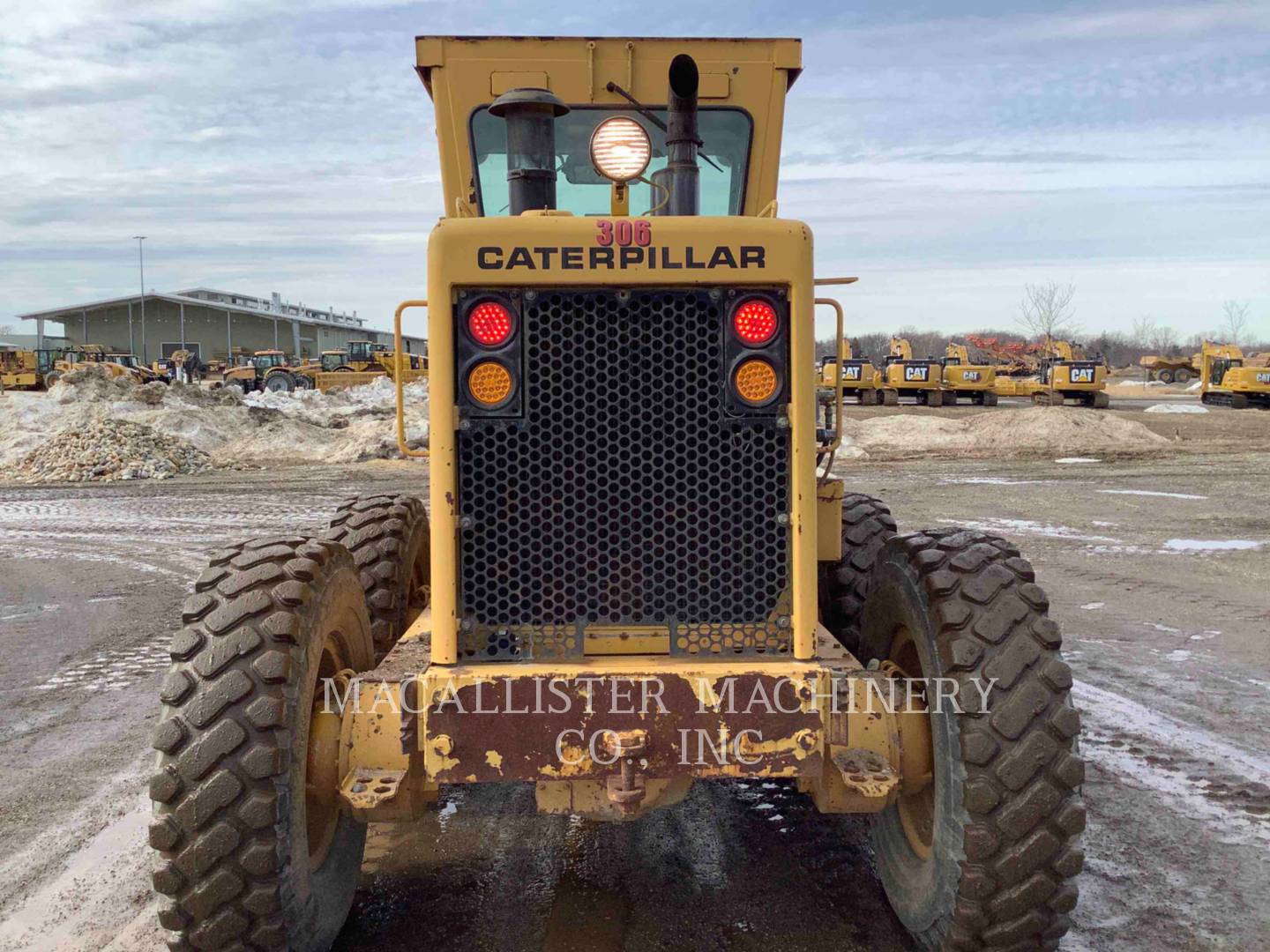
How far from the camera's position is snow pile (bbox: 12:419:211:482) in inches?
783

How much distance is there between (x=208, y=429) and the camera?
25.2 m

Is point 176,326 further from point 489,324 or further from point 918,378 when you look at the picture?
point 489,324

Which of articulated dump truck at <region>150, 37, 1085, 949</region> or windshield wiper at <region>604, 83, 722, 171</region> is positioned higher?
windshield wiper at <region>604, 83, 722, 171</region>

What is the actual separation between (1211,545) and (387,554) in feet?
32.1

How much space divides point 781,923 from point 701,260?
90.1 inches

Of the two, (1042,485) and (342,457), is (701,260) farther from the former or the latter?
(342,457)

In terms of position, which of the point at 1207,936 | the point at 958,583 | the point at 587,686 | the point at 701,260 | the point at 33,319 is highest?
the point at 33,319

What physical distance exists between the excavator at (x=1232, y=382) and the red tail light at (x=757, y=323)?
1552 inches

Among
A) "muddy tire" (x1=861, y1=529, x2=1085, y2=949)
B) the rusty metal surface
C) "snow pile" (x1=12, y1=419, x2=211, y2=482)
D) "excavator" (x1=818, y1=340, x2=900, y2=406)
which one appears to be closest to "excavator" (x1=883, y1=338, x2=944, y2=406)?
"excavator" (x1=818, y1=340, x2=900, y2=406)

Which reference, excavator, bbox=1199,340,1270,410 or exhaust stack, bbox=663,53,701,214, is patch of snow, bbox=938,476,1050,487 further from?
excavator, bbox=1199,340,1270,410

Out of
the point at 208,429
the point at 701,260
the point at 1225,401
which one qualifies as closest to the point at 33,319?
the point at 208,429

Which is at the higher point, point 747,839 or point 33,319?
point 33,319

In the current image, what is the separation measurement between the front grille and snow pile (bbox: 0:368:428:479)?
1959cm

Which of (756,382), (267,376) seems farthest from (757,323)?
(267,376)
